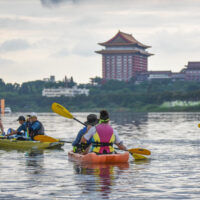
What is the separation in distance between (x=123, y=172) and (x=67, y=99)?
140 m

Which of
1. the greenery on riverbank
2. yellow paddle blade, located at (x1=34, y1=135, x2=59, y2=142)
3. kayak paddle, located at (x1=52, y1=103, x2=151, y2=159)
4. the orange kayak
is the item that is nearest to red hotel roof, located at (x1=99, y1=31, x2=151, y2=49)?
the greenery on riverbank

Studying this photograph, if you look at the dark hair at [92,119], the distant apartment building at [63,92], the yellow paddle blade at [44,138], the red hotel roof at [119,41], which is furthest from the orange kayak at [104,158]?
the red hotel roof at [119,41]

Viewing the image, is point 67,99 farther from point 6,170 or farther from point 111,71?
point 6,170

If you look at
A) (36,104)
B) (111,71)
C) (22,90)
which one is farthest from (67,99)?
(111,71)

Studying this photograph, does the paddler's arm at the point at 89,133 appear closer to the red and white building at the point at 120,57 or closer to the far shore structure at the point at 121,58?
the far shore structure at the point at 121,58

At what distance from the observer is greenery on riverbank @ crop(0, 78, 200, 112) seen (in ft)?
405

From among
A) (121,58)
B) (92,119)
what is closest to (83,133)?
(92,119)

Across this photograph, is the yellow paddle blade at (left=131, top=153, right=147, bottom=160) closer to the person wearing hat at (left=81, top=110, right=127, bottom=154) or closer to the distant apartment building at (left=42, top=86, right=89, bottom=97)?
the person wearing hat at (left=81, top=110, right=127, bottom=154)

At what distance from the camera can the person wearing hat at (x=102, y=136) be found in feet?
46.7

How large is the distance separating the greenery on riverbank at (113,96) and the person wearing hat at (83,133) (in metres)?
96.3

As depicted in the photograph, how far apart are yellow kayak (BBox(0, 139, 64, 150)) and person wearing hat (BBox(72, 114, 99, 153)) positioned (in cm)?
360

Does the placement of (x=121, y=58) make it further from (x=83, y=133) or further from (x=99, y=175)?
(x=99, y=175)

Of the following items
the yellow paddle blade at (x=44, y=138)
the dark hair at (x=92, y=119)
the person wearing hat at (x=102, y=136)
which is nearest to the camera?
the person wearing hat at (x=102, y=136)

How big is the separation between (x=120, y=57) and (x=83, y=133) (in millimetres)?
175254
